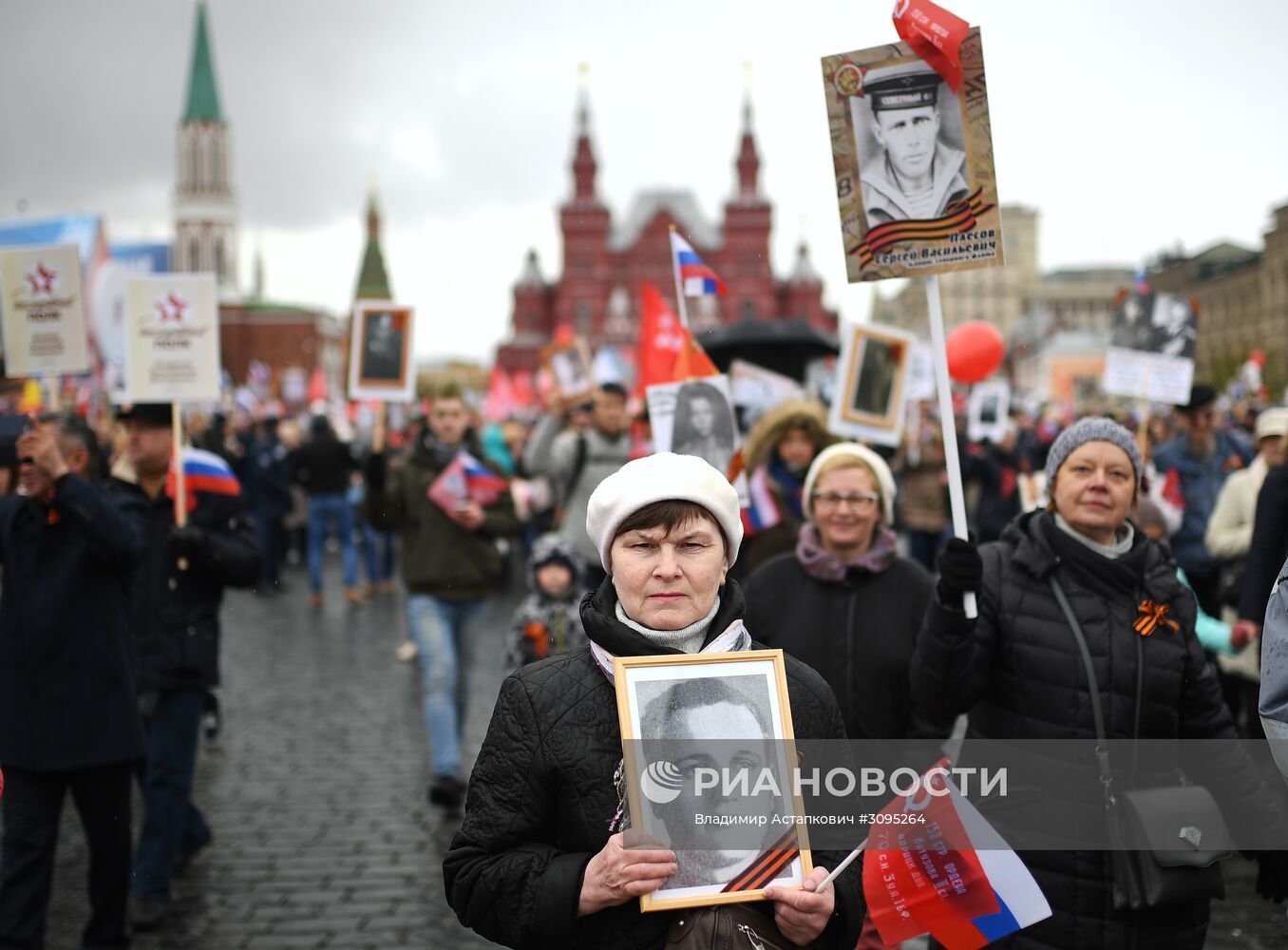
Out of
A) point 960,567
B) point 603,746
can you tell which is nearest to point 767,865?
point 603,746

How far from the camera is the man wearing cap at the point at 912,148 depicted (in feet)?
10.5

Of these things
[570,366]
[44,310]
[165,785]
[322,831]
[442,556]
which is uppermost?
[570,366]

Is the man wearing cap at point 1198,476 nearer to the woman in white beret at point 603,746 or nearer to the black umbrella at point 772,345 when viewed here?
the woman in white beret at point 603,746

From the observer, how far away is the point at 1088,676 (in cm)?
316

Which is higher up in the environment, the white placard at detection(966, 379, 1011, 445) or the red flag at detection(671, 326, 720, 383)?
the white placard at detection(966, 379, 1011, 445)

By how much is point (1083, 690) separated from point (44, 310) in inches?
225

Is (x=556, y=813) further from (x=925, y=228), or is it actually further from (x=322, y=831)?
(x=322, y=831)

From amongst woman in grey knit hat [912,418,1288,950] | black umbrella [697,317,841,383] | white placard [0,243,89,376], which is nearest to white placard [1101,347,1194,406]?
woman in grey knit hat [912,418,1288,950]

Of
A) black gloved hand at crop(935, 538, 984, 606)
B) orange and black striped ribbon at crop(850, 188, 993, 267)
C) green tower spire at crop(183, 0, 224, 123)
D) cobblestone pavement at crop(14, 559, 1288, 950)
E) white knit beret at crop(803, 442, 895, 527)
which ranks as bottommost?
cobblestone pavement at crop(14, 559, 1288, 950)

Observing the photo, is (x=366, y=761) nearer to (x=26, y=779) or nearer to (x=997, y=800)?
(x=26, y=779)

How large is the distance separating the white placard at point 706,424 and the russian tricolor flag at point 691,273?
620 millimetres

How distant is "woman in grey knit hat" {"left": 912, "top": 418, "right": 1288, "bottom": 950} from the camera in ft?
10.2

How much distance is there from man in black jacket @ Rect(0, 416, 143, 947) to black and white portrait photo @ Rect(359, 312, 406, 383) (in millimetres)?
3260

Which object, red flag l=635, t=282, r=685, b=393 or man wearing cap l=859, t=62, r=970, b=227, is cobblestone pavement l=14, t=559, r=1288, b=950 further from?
man wearing cap l=859, t=62, r=970, b=227
